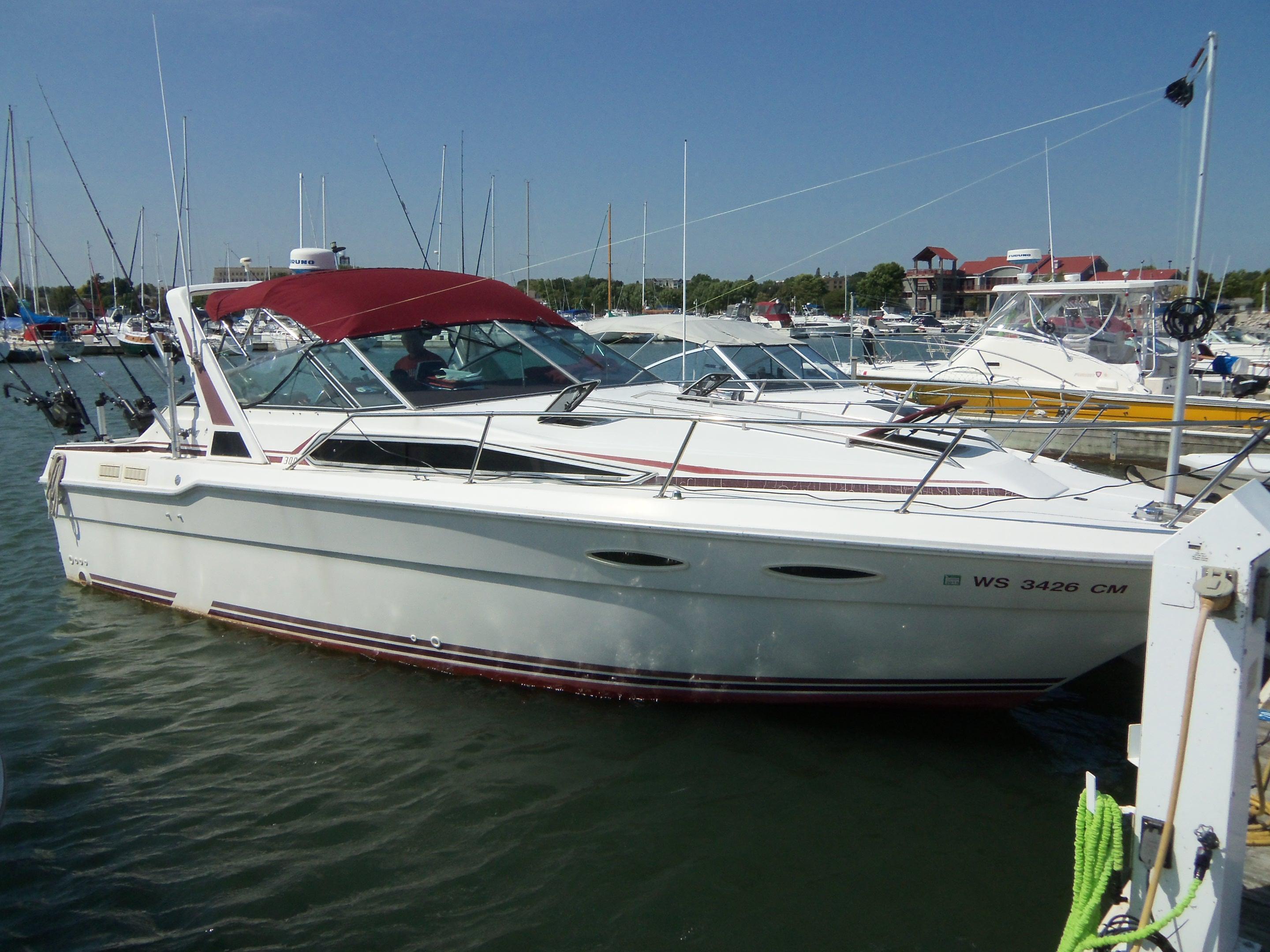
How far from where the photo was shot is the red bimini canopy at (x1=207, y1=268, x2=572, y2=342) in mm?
6375

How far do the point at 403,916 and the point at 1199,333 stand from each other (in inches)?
201

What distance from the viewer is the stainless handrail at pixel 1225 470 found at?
3.92 meters

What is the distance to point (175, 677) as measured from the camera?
6086 millimetres

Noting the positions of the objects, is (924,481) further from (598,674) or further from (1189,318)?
(598,674)

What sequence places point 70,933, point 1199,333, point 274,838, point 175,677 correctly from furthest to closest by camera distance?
point 175,677, point 1199,333, point 274,838, point 70,933

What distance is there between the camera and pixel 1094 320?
14.0m

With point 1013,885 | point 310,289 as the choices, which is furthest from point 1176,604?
point 310,289

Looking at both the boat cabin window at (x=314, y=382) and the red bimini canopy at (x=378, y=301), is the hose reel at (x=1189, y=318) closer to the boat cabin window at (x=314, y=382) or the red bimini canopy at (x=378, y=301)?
the red bimini canopy at (x=378, y=301)

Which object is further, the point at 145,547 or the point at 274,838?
the point at 145,547

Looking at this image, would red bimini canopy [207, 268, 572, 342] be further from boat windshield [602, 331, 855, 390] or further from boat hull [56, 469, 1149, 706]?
boat windshield [602, 331, 855, 390]

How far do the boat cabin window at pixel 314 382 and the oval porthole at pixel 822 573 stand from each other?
2.93 metres

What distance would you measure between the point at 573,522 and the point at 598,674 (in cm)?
104

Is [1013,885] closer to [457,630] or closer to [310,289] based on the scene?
[457,630]

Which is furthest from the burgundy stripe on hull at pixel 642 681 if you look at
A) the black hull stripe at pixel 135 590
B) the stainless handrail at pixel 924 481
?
the stainless handrail at pixel 924 481
